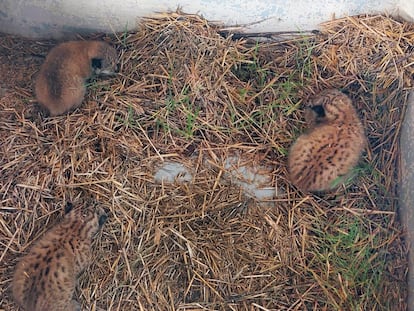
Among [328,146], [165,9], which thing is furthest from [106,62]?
[328,146]

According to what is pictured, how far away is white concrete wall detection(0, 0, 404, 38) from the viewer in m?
4.11

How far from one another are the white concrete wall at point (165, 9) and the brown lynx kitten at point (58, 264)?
4.54ft

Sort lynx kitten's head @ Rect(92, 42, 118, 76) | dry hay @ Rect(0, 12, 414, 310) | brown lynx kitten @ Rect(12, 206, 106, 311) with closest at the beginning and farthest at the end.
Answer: brown lynx kitten @ Rect(12, 206, 106, 311) → dry hay @ Rect(0, 12, 414, 310) → lynx kitten's head @ Rect(92, 42, 118, 76)

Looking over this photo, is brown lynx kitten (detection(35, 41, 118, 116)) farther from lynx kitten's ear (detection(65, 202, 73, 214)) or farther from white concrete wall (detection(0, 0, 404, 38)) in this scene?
lynx kitten's ear (detection(65, 202, 73, 214))

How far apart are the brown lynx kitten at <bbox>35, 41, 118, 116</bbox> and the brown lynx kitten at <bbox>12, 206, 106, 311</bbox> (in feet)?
2.45

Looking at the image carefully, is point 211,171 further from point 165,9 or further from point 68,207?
point 165,9

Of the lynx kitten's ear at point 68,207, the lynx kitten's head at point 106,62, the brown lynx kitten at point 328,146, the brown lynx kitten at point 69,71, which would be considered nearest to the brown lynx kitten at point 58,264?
the lynx kitten's ear at point 68,207

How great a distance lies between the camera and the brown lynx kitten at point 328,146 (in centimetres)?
378

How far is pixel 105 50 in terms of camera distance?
13.3 ft

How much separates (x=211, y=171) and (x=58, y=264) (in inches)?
45.5

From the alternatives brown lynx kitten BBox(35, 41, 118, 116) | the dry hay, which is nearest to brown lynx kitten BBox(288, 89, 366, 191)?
the dry hay

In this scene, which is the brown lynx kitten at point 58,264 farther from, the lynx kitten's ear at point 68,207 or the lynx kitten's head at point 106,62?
the lynx kitten's head at point 106,62

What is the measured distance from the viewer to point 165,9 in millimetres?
4156

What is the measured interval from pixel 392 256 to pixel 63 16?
2784 mm
